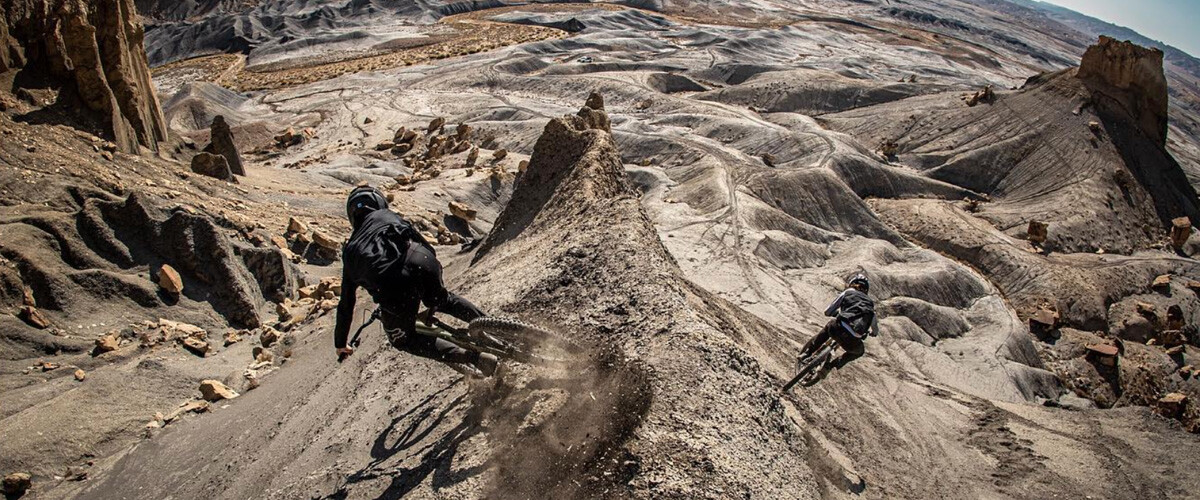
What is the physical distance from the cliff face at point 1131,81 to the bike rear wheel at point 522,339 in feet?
128

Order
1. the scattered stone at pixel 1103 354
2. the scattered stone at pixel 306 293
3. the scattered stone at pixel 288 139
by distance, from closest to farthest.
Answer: the scattered stone at pixel 306 293 < the scattered stone at pixel 1103 354 < the scattered stone at pixel 288 139

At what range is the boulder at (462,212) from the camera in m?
19.4

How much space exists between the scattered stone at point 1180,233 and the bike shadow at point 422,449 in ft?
116

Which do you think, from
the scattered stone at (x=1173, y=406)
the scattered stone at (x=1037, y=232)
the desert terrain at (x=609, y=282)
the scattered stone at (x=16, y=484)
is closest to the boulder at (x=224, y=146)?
the desert terrain at (x=609, y=282)

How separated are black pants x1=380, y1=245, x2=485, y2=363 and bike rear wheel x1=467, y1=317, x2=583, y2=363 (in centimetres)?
24

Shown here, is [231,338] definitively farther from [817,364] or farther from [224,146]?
[224,146]

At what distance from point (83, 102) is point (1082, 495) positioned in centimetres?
1963

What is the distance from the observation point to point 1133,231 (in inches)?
1156

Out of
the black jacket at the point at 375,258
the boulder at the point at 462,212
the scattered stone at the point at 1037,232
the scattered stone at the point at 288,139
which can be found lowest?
the scattered stone at the point at 288,139

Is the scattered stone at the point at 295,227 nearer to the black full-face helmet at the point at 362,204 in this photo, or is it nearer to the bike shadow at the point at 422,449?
the black full-face helmet at the point at 362,204

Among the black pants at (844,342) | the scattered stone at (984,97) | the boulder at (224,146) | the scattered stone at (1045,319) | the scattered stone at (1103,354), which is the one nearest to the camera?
the black pants at (844,342)

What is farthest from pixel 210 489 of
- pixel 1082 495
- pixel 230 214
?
pixel 1082 495

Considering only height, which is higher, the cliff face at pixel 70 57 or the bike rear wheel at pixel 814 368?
the cliff face at pixel 70 57

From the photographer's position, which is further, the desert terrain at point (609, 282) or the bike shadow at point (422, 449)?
the desert terrain at point (609, 282)
